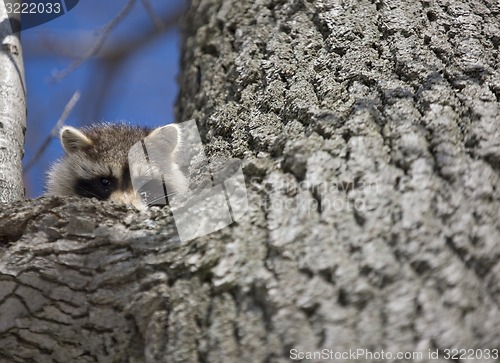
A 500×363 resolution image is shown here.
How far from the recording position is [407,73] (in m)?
2.68

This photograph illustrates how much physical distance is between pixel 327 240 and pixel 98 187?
8.50ft

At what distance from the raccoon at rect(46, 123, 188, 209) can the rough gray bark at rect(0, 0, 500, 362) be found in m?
1.46

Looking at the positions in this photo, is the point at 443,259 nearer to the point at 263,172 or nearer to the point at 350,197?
the point at 350,197

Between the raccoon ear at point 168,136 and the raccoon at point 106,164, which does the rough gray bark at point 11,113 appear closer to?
the raccoon at point 106,164

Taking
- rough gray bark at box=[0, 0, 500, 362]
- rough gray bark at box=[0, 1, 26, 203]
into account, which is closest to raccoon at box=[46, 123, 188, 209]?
rough gray bark at box=[0, 1, 26, 203]

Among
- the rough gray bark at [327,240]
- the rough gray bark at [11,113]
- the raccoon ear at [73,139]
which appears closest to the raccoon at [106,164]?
the raccoon ear at [73,139]

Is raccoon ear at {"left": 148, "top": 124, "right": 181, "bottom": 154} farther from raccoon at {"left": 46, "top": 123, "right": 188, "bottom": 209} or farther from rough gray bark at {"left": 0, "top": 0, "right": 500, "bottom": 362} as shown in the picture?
rough gray bark at {"left": 0, "top": 0, "right": 500, "bottom": 362}

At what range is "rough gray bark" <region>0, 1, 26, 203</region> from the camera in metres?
3.20

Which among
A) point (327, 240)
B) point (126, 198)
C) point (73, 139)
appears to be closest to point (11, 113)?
point (126, 198)

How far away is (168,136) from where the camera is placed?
4.44 meters

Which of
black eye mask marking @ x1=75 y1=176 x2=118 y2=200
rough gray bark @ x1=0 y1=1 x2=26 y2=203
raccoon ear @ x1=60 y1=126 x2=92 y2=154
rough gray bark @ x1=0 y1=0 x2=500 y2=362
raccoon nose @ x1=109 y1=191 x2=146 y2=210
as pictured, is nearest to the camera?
rough gray bark @ x1=0 y1=0 x2=500 y2=362

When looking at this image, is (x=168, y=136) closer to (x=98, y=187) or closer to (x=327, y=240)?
(x=98, y=187)

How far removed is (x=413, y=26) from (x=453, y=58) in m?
0.33

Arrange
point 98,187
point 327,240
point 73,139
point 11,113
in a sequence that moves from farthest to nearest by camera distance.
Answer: point 73,139 < point 98,187 < point 11,113 < point 327,240
